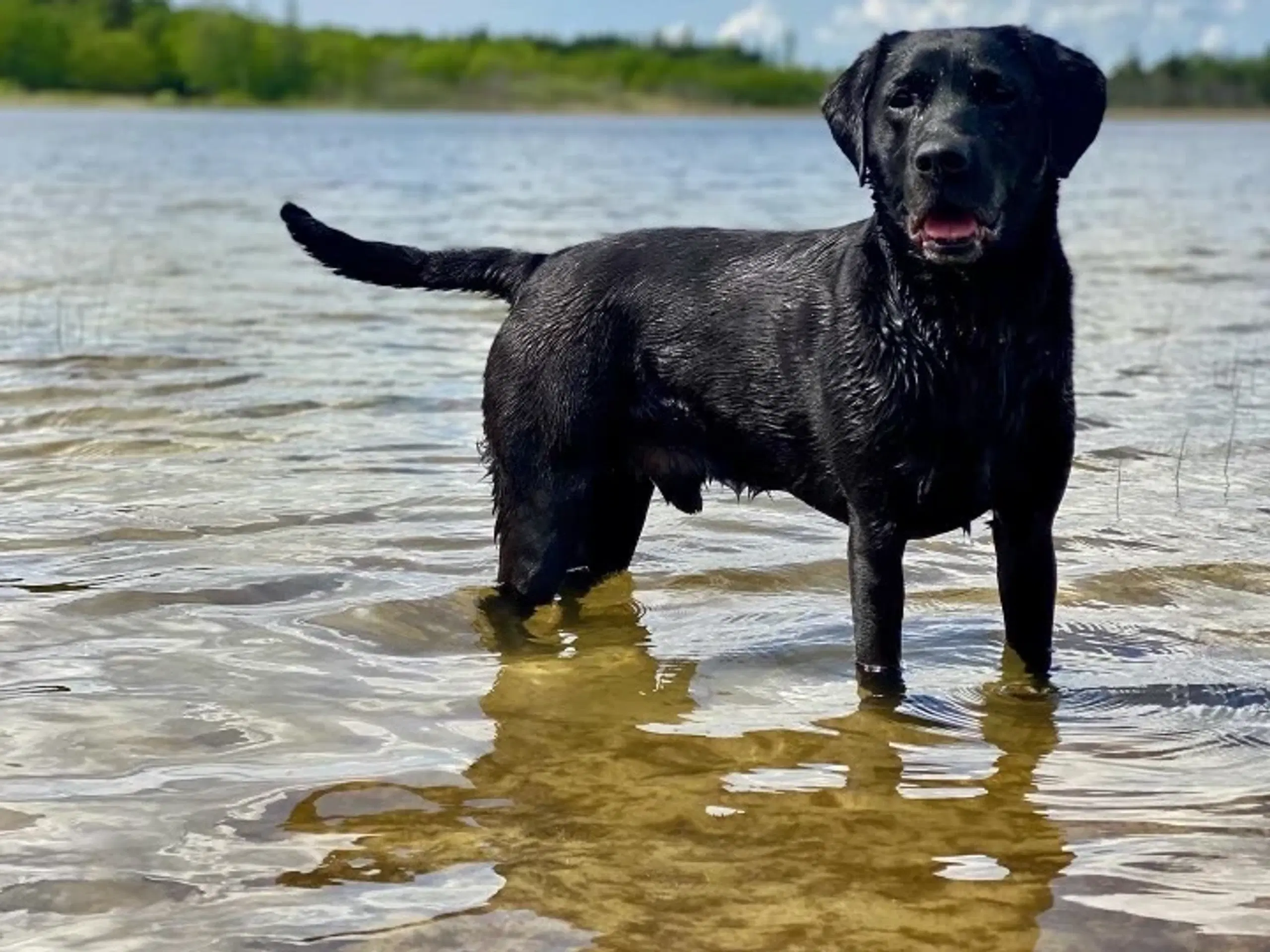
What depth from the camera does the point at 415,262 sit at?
6.00 m

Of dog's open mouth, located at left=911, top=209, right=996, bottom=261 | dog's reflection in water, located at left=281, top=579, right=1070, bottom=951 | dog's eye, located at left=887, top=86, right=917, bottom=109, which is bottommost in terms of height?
dog's reflection in water, located at left=281, top=579, right=1070, bottom=951

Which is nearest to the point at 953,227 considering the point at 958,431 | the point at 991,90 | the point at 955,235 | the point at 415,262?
the point at 955,235

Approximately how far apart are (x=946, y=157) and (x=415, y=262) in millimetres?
2057

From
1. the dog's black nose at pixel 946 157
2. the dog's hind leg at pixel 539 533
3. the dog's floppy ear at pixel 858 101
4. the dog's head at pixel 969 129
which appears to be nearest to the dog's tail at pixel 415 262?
the dog's hind leg at pixel 539 533

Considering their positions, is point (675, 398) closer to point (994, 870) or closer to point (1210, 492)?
point (994, 870)

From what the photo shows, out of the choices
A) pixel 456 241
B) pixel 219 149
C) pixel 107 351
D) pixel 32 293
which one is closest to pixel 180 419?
pixel 107 351

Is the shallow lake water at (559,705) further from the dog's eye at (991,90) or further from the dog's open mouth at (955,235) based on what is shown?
the dog's eye at (991,90)

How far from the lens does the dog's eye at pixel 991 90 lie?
187 inches

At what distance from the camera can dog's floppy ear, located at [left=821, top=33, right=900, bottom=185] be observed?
5.08m

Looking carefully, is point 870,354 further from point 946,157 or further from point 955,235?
point 946,157

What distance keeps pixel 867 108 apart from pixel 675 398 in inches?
40.8

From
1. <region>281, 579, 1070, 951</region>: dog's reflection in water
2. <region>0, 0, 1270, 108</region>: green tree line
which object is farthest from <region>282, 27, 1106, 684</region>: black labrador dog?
<region>0, 0, 1270, 108</region>: green tree line

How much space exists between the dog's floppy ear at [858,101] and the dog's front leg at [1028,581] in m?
1.03

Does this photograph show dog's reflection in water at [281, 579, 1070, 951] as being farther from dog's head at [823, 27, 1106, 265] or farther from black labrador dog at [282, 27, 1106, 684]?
dog's head at [823, 27, 1106, 265]
